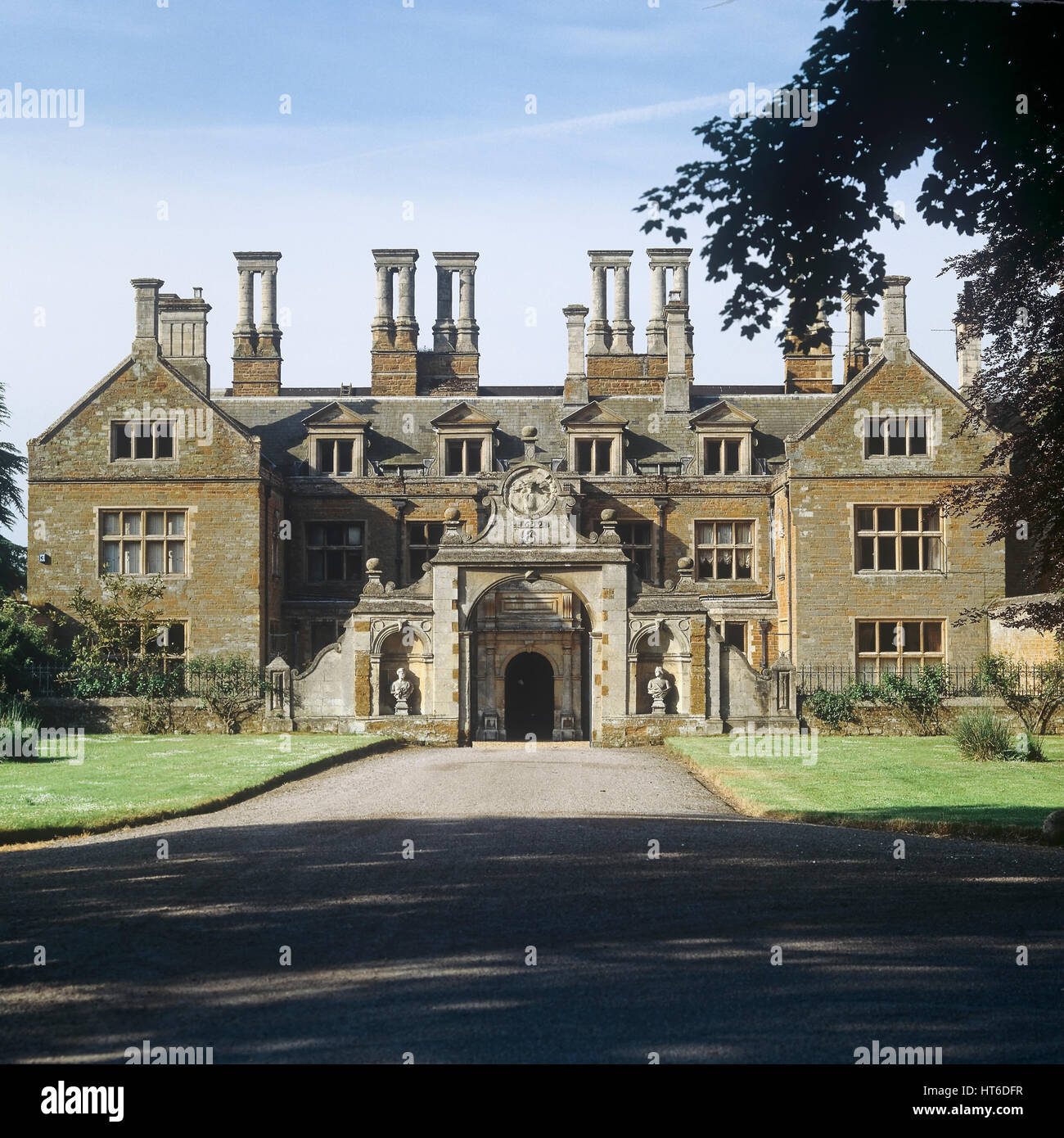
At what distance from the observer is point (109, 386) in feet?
107

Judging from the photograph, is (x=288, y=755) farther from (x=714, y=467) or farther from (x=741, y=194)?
(x=714, y=467)

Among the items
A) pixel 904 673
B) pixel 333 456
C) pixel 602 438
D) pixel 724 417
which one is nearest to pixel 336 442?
pixel 333 456

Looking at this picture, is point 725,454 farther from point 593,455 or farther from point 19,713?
point 19,713

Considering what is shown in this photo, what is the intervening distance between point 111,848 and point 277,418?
2738cm

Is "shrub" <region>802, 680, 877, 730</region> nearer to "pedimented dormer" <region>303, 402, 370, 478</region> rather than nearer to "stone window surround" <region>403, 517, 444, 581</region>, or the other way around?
"stone window surround" <region>403, 517, 444, 581</region>

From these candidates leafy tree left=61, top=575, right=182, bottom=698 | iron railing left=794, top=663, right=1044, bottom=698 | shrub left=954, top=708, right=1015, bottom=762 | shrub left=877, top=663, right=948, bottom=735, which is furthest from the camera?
iron railing left=794, top=663, right=1044, bottom=698

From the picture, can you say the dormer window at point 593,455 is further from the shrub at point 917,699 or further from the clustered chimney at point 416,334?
the shrub at point 917,699

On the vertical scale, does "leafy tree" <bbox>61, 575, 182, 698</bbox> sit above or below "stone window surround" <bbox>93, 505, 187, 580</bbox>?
below

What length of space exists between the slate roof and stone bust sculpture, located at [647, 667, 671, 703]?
31.1 ft

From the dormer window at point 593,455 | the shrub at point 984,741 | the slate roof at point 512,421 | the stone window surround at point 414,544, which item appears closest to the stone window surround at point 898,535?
the slate roof at point 512,421

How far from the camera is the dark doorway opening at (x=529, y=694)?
37.4 metres

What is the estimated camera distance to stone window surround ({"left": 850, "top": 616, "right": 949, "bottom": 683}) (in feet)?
106

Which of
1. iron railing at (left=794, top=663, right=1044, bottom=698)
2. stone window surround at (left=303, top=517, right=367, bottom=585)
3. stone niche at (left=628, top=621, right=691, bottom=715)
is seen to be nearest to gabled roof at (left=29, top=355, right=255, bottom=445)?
stone window surround at (left=303, top=517, right=367, bottom=585)

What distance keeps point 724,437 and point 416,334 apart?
11332 mm
